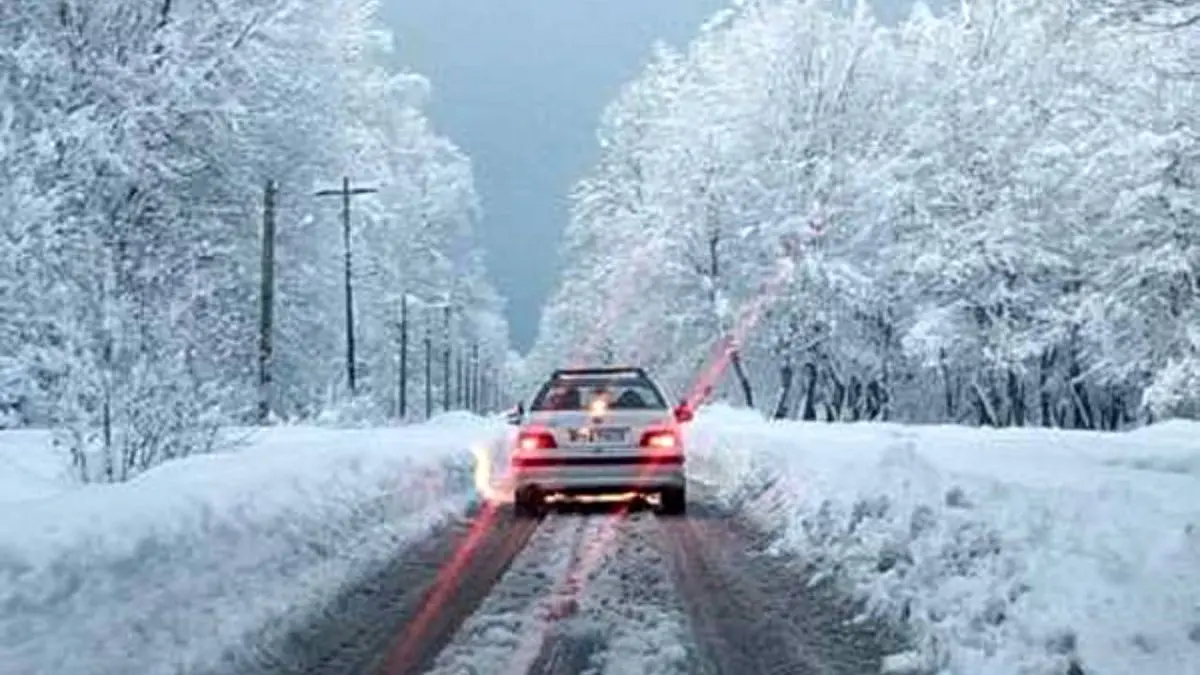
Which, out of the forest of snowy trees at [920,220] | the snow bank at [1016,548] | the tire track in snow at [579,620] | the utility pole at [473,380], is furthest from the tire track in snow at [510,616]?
the utility pole at [473,380]

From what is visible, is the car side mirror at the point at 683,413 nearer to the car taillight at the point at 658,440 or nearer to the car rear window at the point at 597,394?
the car rear window at the point at 597,394

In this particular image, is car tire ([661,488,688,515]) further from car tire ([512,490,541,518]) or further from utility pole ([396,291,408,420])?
utility pole ([396,291,408,420])

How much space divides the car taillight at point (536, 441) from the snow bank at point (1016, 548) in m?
2.61

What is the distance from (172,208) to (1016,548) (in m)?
26.2


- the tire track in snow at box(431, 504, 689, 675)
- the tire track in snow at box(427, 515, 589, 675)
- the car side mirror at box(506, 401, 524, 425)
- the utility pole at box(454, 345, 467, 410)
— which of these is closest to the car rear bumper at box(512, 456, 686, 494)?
the car side mirror at box(506, 401, 524, 425)

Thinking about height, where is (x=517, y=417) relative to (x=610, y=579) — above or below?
above

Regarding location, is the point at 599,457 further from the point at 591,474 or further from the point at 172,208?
the point at 172,208

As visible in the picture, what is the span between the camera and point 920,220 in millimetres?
47625

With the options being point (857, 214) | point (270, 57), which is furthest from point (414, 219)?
point (270, 57)

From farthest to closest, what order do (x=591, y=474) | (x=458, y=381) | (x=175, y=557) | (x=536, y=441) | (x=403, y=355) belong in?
(x=458, y=381)
(x=403, y=355)
(x=536, y=441)
(x=591, y=474)
(x=175, y=557)

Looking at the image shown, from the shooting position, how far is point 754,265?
51.3 metres

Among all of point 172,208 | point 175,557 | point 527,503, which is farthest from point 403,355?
point 175,557

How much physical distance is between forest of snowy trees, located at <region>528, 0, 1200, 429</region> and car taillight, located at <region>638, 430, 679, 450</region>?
21.3 m

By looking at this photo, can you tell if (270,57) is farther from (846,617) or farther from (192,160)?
(846,617)
